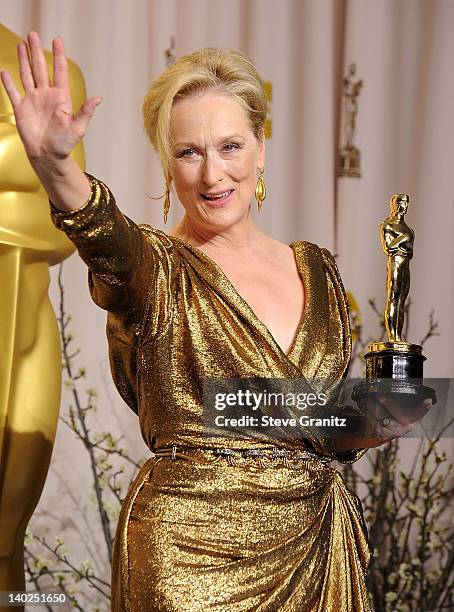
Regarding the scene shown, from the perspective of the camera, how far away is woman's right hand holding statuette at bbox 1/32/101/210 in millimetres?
985

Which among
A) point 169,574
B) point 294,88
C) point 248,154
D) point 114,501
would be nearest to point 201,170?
point 248,154

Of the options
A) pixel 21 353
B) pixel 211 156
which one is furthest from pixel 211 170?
pixel 21 353

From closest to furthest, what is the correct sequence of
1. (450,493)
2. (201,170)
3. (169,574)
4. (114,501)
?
(169,574)
(201,170)
(114,501)
(450,493)

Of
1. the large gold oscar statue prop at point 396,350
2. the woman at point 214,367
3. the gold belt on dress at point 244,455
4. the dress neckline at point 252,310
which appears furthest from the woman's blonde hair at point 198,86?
the gold belt on dress at point 244,455

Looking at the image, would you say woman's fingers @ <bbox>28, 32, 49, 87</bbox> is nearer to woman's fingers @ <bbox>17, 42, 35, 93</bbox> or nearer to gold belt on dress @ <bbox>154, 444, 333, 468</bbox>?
woman's fingers @ <bbox>17, 42, 35, 93</bbox>

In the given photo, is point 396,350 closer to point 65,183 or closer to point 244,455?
point 244,455

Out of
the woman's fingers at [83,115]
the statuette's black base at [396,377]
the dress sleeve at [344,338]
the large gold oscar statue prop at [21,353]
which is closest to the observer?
the woman's fingers at [83,115]

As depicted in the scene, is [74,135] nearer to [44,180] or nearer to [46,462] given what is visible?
[44,180]

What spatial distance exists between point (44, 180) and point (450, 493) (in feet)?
5.07

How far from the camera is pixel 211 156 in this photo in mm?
1264

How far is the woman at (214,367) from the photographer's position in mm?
1151

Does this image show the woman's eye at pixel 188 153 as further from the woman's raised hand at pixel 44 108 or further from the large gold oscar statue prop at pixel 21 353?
the large gold oscar statue prop at pixel 21 353

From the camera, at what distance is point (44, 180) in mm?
1027

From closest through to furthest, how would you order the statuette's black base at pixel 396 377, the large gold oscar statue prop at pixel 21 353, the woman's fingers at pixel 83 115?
the woman's fingers at pixel 83 115, the statuette's black base at pixel 396 377, the large gold oscar statue prop at pixel 21 353
